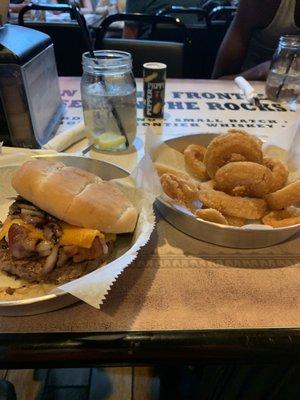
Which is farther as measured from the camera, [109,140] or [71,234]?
[109,140]

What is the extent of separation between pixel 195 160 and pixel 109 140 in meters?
0.26

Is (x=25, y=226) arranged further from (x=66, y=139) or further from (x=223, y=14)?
(x=223, y=14)

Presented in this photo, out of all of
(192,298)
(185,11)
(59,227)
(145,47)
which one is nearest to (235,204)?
(192,298)

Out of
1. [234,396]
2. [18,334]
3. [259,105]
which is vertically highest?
[18,334]

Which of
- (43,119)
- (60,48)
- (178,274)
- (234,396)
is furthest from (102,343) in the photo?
(60,48)

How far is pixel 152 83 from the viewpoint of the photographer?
1.05 metres

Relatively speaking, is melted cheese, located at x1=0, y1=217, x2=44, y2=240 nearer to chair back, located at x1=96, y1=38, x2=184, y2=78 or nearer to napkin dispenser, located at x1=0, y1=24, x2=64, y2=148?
napkin dispenser, located at x1=0, y1=24, x2=64, y2=148

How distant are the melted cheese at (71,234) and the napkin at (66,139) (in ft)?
1.17

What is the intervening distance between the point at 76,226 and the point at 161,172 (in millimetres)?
226

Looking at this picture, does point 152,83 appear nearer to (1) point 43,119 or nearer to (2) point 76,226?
(1) point 43,119

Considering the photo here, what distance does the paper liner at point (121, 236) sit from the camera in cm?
43

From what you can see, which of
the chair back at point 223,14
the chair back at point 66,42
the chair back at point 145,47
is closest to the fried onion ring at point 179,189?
the chair back at point 145,47

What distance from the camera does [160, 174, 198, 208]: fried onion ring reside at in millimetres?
619

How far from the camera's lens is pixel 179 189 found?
2.05ft
